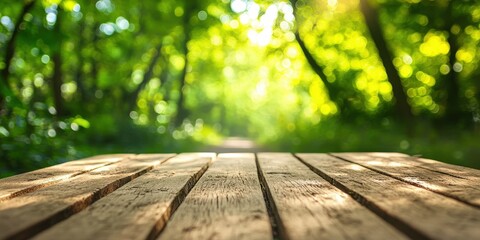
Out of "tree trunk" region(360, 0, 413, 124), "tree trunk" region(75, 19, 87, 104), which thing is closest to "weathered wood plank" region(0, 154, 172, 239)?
"tree trunk" region(360, 0, 413, 124)

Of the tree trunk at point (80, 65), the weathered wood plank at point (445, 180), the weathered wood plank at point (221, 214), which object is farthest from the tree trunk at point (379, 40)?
the tree trunk at point (80, 65)

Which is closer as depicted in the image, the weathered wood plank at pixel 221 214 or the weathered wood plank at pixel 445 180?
the weathered wood plank at pixel 221 214

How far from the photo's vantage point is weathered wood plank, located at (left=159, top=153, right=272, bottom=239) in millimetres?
1050

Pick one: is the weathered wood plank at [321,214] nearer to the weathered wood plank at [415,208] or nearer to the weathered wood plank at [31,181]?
the weathered wood plank at [415,208]

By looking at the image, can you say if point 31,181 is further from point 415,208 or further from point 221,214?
point 415,208

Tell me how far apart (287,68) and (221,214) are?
14691 millimetres

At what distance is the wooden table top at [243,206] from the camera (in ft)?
3.42

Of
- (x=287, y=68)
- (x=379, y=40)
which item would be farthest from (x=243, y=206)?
(x=287, y=68)

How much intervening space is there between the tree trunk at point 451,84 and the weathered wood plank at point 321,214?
321 inches

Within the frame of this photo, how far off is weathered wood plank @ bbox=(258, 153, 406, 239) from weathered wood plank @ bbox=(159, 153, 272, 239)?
0.06 metres

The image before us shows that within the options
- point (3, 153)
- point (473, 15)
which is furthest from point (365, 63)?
point (3, 153)

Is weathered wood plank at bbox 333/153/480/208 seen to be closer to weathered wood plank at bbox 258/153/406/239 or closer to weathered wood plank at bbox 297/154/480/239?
weathered wood plank at bbox 297/154/480/239

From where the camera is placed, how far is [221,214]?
1247 mm

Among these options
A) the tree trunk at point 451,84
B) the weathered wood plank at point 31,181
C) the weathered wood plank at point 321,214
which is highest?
the tree trunk at point 451,84
